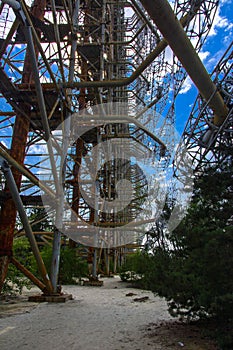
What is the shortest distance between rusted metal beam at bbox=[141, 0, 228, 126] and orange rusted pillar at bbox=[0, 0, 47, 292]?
528 centimetres

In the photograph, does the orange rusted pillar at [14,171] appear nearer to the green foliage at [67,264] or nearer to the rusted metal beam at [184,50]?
the rusted metal beam at [184,50]

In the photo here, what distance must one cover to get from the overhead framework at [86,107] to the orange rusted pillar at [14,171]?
0.08ft

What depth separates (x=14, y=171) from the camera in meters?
8.33

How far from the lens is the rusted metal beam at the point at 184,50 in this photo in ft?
13.7

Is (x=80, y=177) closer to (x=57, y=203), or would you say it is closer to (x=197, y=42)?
(x=57, y=203)

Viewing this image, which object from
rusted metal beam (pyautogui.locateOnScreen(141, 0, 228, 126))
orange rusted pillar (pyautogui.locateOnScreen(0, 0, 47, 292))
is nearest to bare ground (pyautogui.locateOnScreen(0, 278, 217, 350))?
orange rusted pillar (pyautogui.locateOnScreen(0, 0, 47, 292))

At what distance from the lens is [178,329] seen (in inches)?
191

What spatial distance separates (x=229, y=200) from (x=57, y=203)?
6.27 meters

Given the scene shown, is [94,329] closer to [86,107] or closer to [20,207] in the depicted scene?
[20,207]

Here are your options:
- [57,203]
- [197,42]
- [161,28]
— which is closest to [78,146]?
[57,203]

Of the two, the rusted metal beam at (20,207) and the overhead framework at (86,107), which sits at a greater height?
the overhead framework at (86,107)

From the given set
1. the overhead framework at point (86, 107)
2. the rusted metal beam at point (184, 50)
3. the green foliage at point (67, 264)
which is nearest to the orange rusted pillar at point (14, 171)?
the overhead framework at point (86, 107)

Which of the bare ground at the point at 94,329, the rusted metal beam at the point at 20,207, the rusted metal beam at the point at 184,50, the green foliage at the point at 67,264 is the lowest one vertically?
the bare ground at the point at 94,329

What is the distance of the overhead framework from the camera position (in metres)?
6.52
